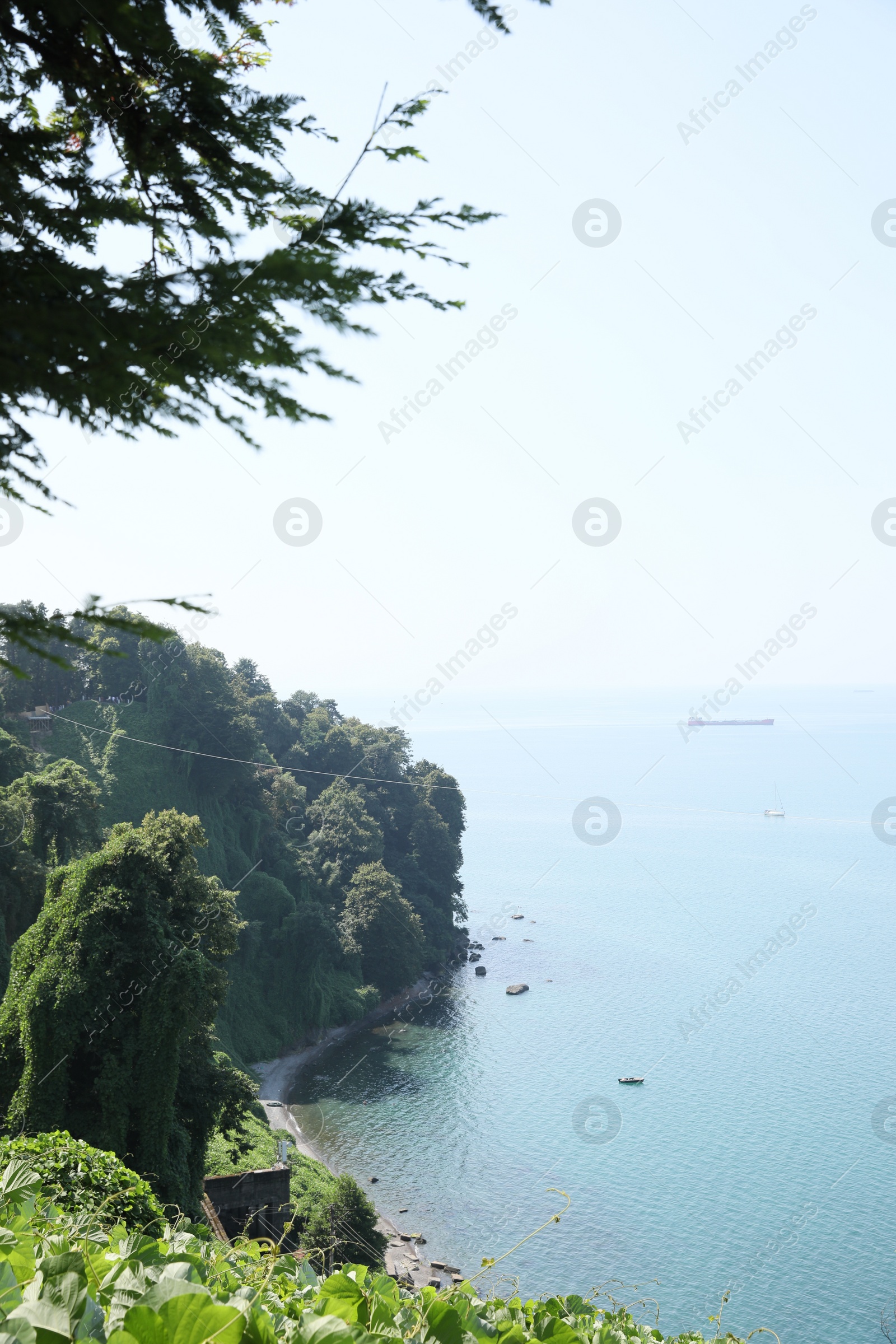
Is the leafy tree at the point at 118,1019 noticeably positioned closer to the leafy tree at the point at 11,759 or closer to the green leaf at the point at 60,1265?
the leafy tree at the point at 11,759

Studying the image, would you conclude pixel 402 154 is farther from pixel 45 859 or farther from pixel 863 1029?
pixel 863 1029

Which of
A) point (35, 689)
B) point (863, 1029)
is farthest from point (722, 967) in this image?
point (35, 689)

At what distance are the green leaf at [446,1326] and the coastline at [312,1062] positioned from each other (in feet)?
52.8

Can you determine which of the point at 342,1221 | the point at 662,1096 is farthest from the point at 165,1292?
the point at 662,1096

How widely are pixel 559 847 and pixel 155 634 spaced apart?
6368 cm

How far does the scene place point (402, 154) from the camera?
8.08 feet

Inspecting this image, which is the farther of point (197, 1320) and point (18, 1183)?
point (18, 1183)

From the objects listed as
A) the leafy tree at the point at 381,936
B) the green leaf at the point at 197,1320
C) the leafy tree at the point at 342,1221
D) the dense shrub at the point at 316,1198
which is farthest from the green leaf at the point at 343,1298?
the leafy tree at the point at 381,936

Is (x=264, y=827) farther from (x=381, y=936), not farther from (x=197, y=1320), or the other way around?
(x=197, y=1320)

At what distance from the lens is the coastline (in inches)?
680

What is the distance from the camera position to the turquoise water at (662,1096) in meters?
17.6

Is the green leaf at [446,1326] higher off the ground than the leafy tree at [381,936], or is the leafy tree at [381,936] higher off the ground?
the green leaf at [446,1326]

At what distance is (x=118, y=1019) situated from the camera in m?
Result: 13.1

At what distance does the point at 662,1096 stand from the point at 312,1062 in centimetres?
1099
